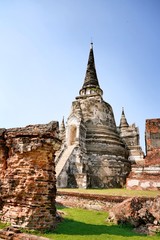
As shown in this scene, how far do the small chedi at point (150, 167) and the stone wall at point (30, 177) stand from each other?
12297 millimetres

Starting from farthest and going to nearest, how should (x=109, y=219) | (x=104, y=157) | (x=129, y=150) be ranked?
(x=129, y=150) < (x=104, y=157) < (x=109, y=219)

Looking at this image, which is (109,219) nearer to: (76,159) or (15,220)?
(15,220)

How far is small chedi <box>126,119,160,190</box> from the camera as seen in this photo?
18062 mm

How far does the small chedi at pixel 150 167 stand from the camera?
59.3 ft

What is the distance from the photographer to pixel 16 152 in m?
7.48

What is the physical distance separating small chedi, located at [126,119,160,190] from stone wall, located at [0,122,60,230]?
40.3ft

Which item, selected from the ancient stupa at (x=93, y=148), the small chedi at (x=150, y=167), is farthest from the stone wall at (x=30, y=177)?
the small chedi at (x=150, y=167)

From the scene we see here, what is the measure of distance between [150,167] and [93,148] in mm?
5623

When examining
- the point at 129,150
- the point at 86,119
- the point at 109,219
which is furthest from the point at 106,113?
the point at 109,219

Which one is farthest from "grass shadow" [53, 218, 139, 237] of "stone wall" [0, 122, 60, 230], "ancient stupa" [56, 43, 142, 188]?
"ancient stupa" [56, 43, 142, 188]

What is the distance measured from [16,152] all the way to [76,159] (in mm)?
13295

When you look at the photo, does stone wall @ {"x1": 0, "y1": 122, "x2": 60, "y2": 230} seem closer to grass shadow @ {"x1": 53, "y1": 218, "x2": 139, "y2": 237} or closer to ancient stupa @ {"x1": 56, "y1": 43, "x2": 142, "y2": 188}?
grass shadow @ {"x1": 53, "y1": 218, "x2": 139, "y2": 237}

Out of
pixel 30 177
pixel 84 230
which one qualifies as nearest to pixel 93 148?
pixel 84 230

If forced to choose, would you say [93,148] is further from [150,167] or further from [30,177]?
[30,177]
